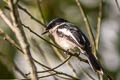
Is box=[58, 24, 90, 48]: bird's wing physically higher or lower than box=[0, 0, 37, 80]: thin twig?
higher

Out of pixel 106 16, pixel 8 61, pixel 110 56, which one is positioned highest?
pixel 106 16

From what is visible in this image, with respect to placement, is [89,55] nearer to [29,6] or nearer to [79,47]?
[79,47]

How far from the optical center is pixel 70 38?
5.27m

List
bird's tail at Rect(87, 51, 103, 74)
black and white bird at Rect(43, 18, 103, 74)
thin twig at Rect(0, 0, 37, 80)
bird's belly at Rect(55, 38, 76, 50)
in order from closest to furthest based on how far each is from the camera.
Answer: thin twig at Rect(0, 0, 37, 80)
bird's tail at Rect(87, 51, 103, 74)
black and white bird at Rect(43, 18, 103, 74)
bird's belly at Rect(55, 38, 76, 50)

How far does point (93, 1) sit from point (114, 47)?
3.79ft

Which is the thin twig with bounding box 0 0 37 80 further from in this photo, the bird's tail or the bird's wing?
the bird's wing

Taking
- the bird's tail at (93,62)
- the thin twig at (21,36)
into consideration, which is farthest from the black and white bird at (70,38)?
the thin twig at (21,36)

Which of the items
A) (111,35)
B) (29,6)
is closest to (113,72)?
(111,35)

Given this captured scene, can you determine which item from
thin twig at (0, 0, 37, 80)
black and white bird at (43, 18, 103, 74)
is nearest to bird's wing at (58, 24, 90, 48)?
black and white bird at (43, 18, 103, 74)

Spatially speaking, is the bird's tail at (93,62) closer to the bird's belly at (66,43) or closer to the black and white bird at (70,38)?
the black and white bird at (70,38)

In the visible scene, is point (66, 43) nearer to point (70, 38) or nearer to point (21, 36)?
point (70, 38)

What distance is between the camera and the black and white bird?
5.10 meters

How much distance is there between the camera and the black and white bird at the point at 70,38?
5.10 meters

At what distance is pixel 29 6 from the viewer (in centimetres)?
759
